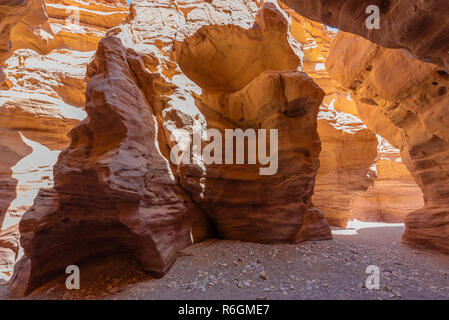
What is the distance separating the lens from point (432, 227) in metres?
4.47

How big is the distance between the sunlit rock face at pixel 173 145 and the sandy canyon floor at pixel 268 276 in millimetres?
368

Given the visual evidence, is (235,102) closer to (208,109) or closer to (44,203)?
(208,109)

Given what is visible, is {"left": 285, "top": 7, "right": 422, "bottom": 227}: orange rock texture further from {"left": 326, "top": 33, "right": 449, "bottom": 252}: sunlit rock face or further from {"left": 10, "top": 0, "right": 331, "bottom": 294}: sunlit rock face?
{"left": 10, "top": 0, "right": 331, "bottom": 294}: sunlit rock face

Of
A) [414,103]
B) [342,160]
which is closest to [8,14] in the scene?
[414,103]

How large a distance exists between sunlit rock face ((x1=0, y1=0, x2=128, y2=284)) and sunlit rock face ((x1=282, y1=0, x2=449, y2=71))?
30.8 feet

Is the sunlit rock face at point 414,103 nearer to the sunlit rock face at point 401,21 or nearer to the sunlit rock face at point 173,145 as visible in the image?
the sunlit rock face at point 173,145

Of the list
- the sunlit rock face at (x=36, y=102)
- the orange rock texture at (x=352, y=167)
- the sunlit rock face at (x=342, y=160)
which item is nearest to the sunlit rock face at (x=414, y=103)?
the orange rock texture at (x=352, y=167)

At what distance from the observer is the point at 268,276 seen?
9.54 ft

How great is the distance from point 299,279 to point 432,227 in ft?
14.8

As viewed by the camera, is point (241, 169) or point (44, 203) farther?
point (241, 169)

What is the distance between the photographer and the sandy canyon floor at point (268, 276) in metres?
2.45

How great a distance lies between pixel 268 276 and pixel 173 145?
318 cm

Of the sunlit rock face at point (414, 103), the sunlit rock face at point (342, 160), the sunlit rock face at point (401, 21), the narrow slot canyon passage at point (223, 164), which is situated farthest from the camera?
the sunlit rock face at point (342, 160)

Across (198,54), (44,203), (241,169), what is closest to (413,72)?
(241,169)
